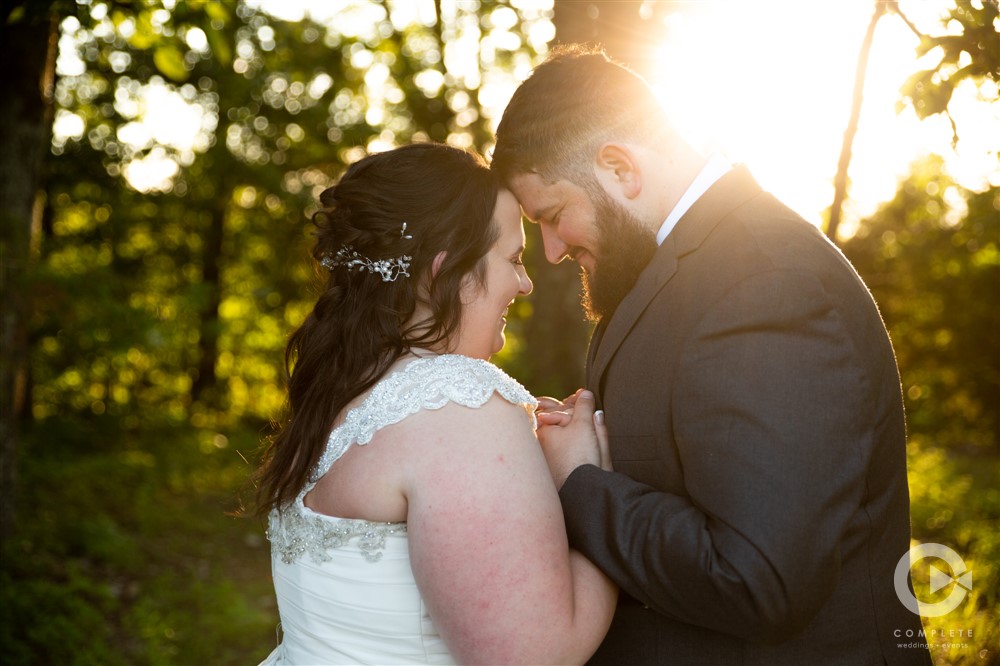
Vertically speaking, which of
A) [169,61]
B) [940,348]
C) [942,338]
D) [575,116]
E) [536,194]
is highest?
[169,61]

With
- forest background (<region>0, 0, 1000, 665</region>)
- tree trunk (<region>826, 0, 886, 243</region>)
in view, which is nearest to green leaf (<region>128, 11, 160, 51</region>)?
forest background (<region>0, 0, 1000, 665</region>)

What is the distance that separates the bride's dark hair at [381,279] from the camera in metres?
2.35

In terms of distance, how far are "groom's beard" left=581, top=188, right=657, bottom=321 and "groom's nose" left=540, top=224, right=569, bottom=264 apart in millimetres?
136

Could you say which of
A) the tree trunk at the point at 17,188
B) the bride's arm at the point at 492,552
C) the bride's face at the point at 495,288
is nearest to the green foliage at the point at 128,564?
the tree trunk at the point at 17,188

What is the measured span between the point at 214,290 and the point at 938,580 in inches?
413

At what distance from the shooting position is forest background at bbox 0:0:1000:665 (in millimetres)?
4727

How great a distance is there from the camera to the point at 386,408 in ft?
7.03

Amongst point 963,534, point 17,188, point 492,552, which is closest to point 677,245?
point 492,552

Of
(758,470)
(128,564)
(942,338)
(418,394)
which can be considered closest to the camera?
(758,470)

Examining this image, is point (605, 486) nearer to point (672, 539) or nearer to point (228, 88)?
point (672, 539)

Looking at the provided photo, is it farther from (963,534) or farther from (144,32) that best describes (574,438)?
(963,534)

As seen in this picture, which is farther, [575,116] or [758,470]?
[575,116]

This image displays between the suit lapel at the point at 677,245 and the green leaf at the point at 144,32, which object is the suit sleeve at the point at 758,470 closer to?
the suit lapel at the point at 677,245

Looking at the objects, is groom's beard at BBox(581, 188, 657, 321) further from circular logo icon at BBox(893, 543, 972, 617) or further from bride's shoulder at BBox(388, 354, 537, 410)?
circular logo icon at BBox(893, 543, 972, 617)
